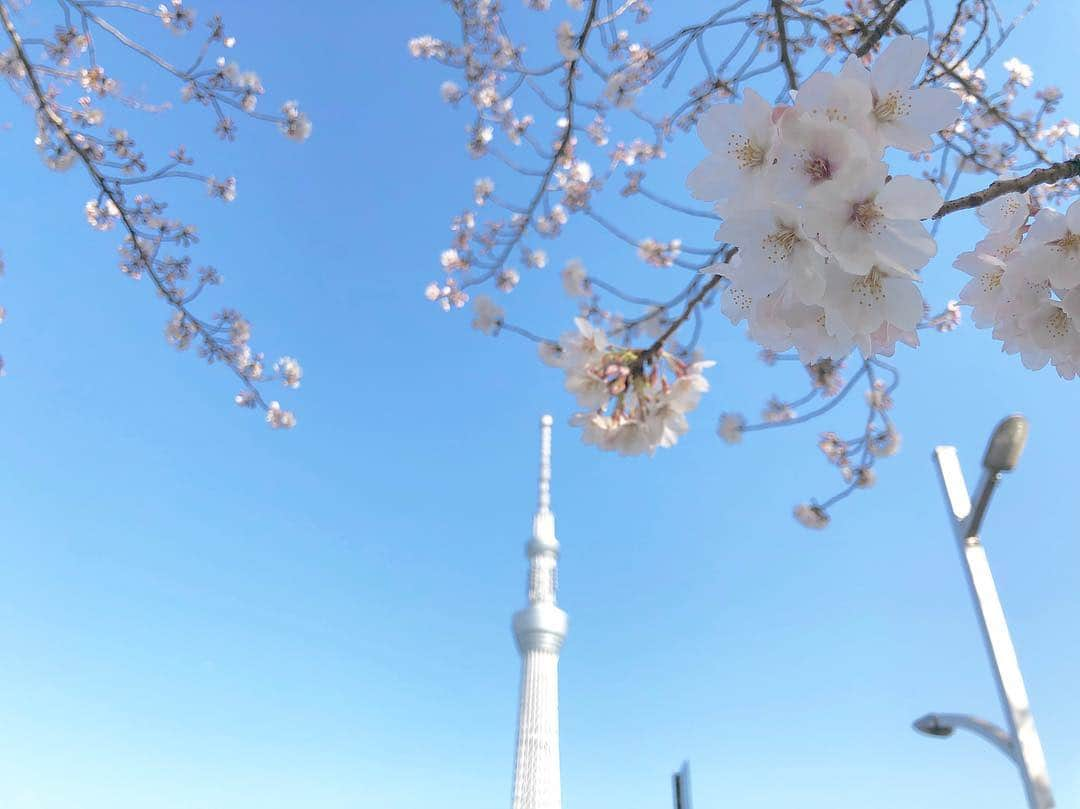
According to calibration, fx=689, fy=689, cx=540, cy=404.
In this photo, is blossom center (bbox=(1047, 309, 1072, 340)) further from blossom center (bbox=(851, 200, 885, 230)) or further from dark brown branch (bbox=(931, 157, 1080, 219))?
blossom center (bbox=(851, 200, 885, 230))

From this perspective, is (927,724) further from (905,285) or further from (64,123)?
(64,123)

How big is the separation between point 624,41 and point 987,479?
2.40 metres

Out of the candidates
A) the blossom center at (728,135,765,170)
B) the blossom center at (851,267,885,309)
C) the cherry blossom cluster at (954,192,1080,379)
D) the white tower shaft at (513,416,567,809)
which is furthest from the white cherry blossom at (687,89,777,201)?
the white tower shaft at (513,416,567,809)

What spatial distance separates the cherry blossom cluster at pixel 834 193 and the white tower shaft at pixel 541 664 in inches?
1070

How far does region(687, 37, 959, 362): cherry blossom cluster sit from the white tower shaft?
89.2ft

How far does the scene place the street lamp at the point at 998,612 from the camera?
183 cm

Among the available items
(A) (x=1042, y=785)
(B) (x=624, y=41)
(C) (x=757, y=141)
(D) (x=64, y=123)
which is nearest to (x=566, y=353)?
(C) (x=757, y=141)

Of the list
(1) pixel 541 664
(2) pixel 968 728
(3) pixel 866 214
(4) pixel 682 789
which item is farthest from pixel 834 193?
(1) pixel 541 664

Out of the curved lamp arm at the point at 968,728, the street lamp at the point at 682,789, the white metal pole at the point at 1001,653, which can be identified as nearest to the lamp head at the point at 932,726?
the curved lamp arm at the point at 968,728

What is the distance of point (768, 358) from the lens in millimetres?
2527

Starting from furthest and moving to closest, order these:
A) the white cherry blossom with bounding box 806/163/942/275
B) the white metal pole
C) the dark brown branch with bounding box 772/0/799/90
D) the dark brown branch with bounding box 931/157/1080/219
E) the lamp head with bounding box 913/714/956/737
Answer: the lamp head with bounding box 913/714/956/737, the white metal pole, the dark brown branch with bounding box 772/0/799/90, the dark brown branch with bounding box 931/157/1080/219, the white cherry blossom with bounding box 806/163/942/275

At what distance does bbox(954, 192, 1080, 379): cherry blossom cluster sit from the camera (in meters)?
0.71

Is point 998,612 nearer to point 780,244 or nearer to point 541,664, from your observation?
point 780,244

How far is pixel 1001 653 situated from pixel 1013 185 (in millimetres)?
1724
